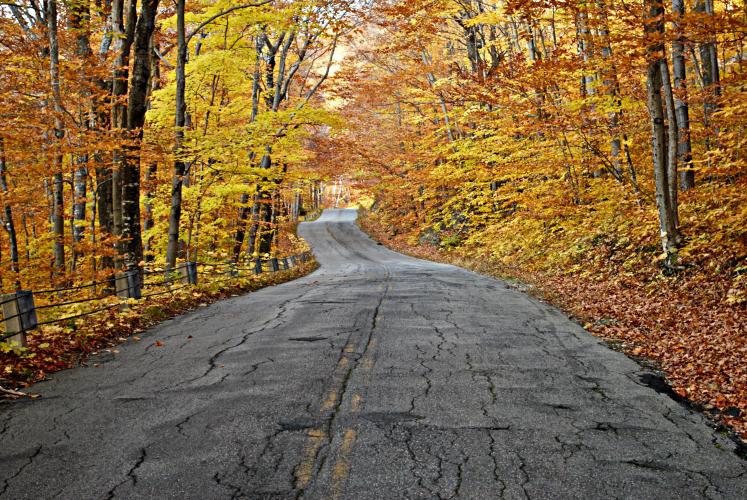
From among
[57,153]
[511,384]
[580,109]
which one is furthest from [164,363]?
[580,109]

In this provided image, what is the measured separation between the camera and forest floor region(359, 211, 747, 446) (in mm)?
5957

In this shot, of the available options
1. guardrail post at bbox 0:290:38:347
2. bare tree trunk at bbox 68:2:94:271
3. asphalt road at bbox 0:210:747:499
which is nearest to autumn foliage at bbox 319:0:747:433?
asphalt road at bbox 0:210:747:499

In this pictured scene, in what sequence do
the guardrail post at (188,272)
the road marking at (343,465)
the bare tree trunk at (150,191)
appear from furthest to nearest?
the bare tree trunk at (150,191) < the guardrail post at (188,272) < the road marking at (343,465)

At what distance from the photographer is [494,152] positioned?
79.8 ft

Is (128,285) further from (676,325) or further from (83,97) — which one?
(676,325)

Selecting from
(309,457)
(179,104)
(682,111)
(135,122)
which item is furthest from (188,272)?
(682,111)

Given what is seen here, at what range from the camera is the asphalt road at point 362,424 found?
3850 millimetres

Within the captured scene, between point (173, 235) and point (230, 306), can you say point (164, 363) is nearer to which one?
point (230, 306)

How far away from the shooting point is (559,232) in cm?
1994

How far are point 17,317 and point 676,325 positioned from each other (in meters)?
10.2

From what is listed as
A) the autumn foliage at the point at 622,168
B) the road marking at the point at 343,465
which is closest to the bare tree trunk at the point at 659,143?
the autumn foliage at the point at 622,168

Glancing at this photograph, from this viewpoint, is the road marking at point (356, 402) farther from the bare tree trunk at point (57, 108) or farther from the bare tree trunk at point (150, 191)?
the bare tree trunk at point (150, 191)

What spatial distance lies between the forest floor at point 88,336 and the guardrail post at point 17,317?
213 mm

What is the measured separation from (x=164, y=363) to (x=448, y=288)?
8.48 metres
